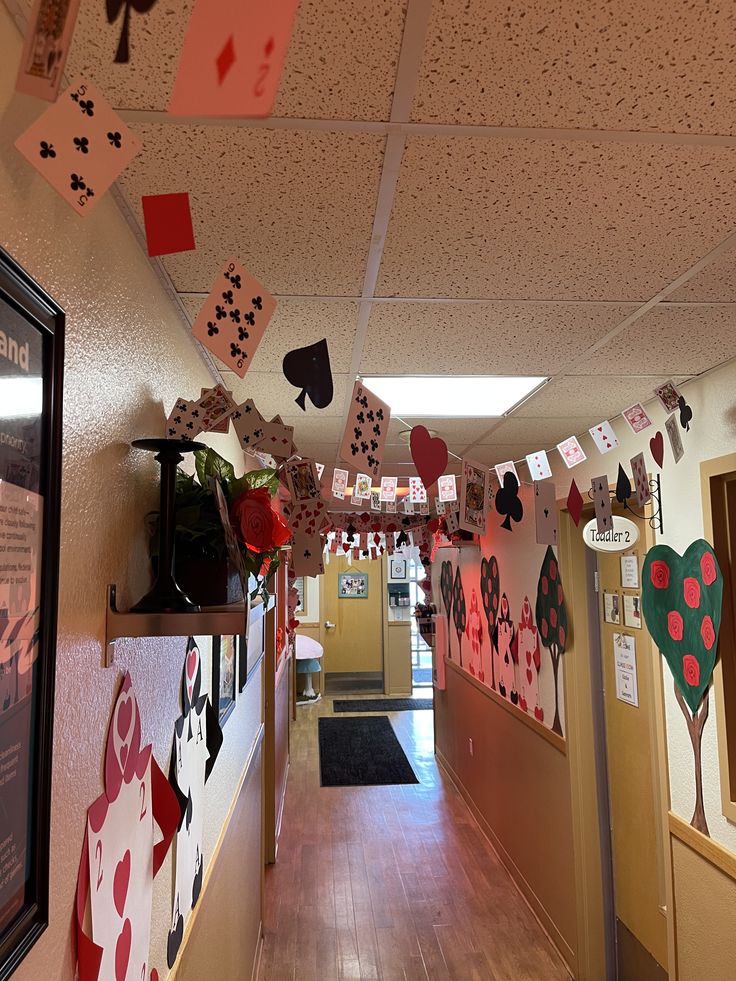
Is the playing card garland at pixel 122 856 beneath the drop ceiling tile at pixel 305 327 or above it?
beneath

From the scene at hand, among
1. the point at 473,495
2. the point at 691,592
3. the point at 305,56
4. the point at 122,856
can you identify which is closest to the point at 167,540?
the point at 122,856

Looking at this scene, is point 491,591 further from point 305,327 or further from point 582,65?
point 582,65

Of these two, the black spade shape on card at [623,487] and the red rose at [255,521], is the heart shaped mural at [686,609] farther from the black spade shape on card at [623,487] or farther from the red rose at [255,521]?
the red rose at [255,521]

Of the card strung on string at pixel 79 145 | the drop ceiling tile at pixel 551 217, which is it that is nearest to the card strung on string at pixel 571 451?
the drop ceiling tile at pixel 551 217

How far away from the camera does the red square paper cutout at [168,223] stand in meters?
0.82

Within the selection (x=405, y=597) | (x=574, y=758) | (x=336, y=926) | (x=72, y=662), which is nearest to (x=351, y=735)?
(x=405, y=597)

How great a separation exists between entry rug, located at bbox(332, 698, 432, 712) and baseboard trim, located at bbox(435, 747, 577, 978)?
326cm

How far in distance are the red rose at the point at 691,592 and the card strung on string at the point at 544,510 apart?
46 centimetres

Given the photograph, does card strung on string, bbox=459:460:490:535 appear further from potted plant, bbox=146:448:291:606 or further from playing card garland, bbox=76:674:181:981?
playing card garland, bbox=76:674:181:981

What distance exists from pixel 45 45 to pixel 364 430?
3.58 feet

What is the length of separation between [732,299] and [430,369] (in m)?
0.85

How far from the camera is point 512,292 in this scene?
150 cm

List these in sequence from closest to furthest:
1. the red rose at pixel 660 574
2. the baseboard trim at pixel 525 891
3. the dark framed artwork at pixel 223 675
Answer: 1. the dark framed artwork at pixel 223 675
2. the red rose at pixel 660 574
3. the baseboard trim at pixel 525 891

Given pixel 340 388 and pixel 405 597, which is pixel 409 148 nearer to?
pixel 340 388
